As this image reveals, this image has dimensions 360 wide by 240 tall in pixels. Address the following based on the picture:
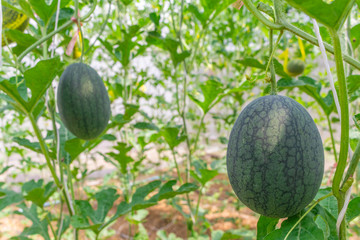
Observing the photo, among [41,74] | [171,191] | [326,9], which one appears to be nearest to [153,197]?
[171,191]

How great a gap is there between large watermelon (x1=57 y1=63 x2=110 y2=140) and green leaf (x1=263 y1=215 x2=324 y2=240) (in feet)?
2.18

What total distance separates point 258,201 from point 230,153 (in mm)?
102

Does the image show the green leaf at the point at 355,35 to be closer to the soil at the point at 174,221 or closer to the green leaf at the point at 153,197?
the green leaf at the point at 153,197

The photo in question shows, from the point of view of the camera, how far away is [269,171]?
1.67 feet

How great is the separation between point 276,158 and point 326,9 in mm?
248

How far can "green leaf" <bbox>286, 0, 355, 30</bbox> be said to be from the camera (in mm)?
389

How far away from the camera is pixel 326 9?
39cm

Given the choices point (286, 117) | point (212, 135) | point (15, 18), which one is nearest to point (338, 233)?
point (286, 117)

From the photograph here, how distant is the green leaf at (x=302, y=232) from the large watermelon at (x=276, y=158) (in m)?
0.03

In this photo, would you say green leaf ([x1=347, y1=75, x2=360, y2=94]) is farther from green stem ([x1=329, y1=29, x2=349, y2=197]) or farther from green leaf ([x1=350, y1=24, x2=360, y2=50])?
green stem ([x1=329, y1=29, x2=349, y2=197])

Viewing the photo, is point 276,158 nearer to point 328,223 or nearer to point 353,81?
point 328,223

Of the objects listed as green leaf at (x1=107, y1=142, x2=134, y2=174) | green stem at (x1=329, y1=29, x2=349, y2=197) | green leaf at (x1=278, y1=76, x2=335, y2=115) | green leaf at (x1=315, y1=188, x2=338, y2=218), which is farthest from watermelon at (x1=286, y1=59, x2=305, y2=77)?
green stem at (x1=329, y1=29, x2=349, y2=197)

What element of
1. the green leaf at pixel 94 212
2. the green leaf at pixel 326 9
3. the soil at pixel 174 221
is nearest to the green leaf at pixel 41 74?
the green leaf at pixel 94 212

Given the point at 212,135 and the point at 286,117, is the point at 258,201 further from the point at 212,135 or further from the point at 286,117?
the point at 212,135
